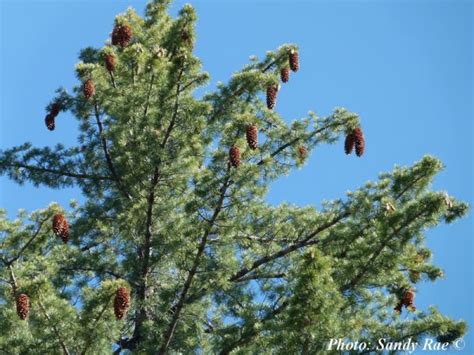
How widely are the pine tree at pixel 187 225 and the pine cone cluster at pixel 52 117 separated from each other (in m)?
0.33

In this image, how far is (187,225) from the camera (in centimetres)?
973

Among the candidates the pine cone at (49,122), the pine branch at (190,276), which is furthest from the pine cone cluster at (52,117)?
the pine branch at (190,276)

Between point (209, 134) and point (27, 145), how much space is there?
277 centimetres

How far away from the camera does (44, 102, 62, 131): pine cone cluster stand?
10617 mm

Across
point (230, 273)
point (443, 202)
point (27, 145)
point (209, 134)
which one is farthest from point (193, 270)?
point (27, 145)

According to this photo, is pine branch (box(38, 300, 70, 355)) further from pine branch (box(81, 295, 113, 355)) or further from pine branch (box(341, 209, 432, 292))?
pine branch (box(341, 209, 432, 292))

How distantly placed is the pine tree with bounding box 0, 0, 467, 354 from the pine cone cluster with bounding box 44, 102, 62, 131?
0.33m

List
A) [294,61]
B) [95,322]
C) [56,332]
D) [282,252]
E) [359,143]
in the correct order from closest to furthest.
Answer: [95,322], [56,332], [359,143], [282,252], [294,61]

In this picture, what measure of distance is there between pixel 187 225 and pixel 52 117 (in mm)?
2500

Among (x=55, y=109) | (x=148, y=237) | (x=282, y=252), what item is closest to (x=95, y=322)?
(x=148, y=237)

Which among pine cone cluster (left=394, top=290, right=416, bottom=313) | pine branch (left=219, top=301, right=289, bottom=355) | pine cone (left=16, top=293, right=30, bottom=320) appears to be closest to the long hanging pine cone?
pine cone cluster (left=394, top=290, right=416, bottom=313)

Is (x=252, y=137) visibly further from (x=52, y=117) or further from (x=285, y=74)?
(x=52, y=117)

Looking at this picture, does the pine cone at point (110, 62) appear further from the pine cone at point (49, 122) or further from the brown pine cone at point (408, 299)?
the brown pine cone at point (408, 299)

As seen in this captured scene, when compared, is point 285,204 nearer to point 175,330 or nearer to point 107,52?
point 175,330
